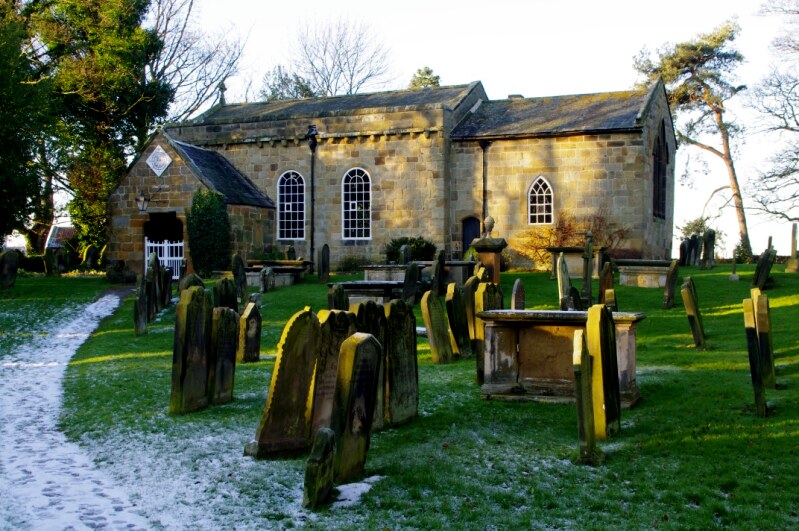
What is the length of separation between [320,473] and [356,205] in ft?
91.0

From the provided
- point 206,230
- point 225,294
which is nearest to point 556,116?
point 206,230

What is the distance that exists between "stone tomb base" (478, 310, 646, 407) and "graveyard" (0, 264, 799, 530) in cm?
20

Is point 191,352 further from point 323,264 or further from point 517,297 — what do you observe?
point 323,264

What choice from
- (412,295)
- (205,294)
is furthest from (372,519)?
(412,295)

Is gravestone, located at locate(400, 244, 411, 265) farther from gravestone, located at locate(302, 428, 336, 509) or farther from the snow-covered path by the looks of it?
gravestone, located at locate(302, 428, 336, 509)

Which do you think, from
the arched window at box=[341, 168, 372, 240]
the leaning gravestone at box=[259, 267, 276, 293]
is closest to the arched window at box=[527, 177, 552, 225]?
the arched window at box=[341, 168, 372, 240]

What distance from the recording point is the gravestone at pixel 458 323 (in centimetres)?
1421

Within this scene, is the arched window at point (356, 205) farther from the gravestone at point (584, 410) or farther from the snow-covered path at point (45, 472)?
the gravestone at point (584, 410)

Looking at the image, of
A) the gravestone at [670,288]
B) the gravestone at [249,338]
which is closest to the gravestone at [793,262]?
the gravestone at [670,288]

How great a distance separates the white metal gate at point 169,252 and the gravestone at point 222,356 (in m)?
21.4

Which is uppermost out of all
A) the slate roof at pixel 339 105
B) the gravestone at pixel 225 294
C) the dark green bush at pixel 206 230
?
the slate roof at pixel 339 105

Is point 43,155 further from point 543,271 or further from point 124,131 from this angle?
point 543,271

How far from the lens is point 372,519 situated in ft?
21.5

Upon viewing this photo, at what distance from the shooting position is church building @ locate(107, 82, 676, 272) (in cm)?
3081
